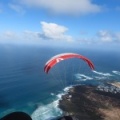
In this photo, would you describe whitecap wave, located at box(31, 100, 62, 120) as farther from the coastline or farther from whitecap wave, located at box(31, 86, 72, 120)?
the coastline

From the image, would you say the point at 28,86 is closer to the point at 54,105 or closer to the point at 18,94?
the point at 18,94

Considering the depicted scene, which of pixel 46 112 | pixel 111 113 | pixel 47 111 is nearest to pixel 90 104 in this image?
pixel 111 113

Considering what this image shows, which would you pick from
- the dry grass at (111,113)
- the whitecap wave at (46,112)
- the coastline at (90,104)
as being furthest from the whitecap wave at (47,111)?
the dry grass at (111,113)

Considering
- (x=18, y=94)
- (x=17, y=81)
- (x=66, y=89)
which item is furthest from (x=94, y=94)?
(x=17, y=81)

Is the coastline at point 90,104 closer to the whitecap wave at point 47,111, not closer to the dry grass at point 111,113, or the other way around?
the dry grass at point 111,113

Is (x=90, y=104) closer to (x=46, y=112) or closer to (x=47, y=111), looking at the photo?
(x=47, y=111)

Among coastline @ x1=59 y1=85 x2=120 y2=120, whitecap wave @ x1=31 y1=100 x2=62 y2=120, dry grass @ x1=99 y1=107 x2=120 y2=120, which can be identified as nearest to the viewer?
whitecap wave @ x1=31 y1=100 x2=62 y2=120

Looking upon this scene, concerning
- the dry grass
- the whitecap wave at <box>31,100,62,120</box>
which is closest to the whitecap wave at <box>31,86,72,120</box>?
the whitecap wave at <box>31,100,62,120</box>

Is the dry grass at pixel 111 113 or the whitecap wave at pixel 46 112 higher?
the whitecap wave at pixel 46 112

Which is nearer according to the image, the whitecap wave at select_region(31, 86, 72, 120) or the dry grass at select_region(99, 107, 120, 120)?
the whitecap wave at select_region(31, 86, 72, 120)
